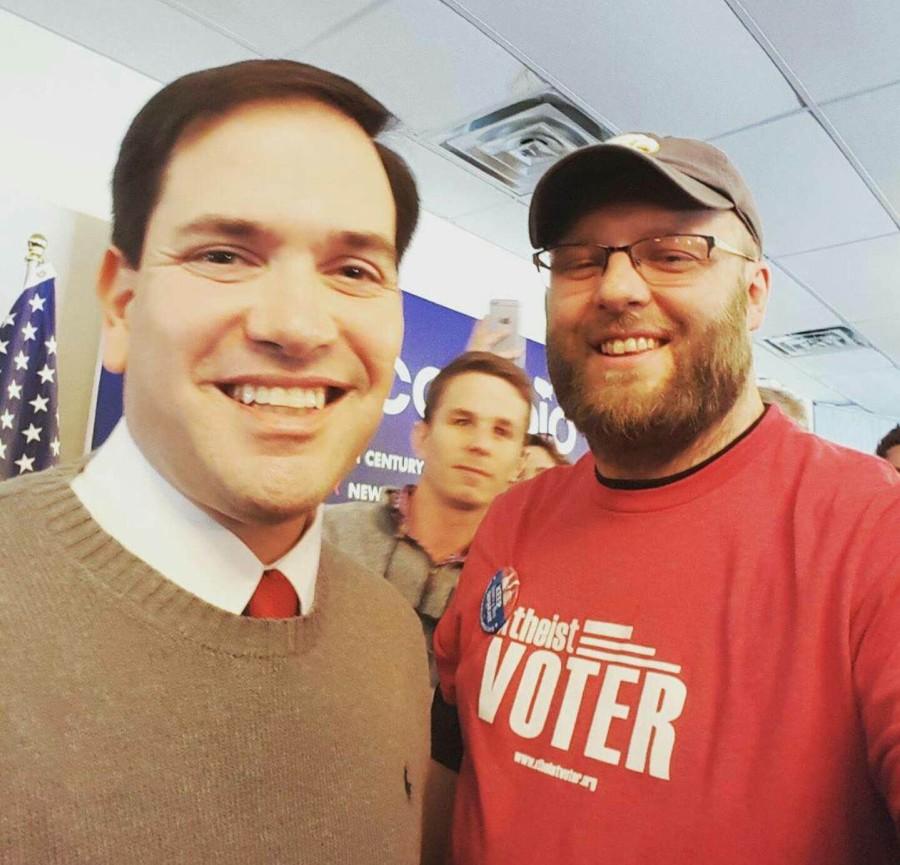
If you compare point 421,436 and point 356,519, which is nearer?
point 356,519

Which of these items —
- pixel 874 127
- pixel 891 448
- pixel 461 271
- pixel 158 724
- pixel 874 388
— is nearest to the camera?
pixel 158 724

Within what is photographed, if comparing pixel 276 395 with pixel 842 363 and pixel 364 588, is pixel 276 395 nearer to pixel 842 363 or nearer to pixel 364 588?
pixel 364 588

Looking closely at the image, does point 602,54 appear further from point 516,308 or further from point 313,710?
point 313,710

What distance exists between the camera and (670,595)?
91 centimetres

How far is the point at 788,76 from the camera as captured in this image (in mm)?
2281

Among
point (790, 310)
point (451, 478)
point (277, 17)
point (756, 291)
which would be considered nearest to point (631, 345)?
point (756, 291)

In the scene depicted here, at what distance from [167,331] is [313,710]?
15.2 inches

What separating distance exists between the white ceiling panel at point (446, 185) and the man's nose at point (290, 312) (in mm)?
2085

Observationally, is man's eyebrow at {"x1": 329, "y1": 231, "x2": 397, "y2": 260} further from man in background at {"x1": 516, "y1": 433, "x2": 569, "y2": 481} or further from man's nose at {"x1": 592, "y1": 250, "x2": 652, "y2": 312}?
man in background at {"x1": 516, "y1": 433, "x2": 569, "y2": 481}

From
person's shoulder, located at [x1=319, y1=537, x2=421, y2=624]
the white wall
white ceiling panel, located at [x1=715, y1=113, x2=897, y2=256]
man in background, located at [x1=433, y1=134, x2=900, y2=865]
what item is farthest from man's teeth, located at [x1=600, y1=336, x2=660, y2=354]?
the white wall

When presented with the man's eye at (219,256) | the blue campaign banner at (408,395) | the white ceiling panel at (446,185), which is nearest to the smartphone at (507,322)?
the blue campaign banner at (408,395)

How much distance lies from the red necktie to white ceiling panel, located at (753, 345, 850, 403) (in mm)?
4494

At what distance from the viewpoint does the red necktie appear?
764mm

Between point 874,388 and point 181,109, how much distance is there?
6.45 m
